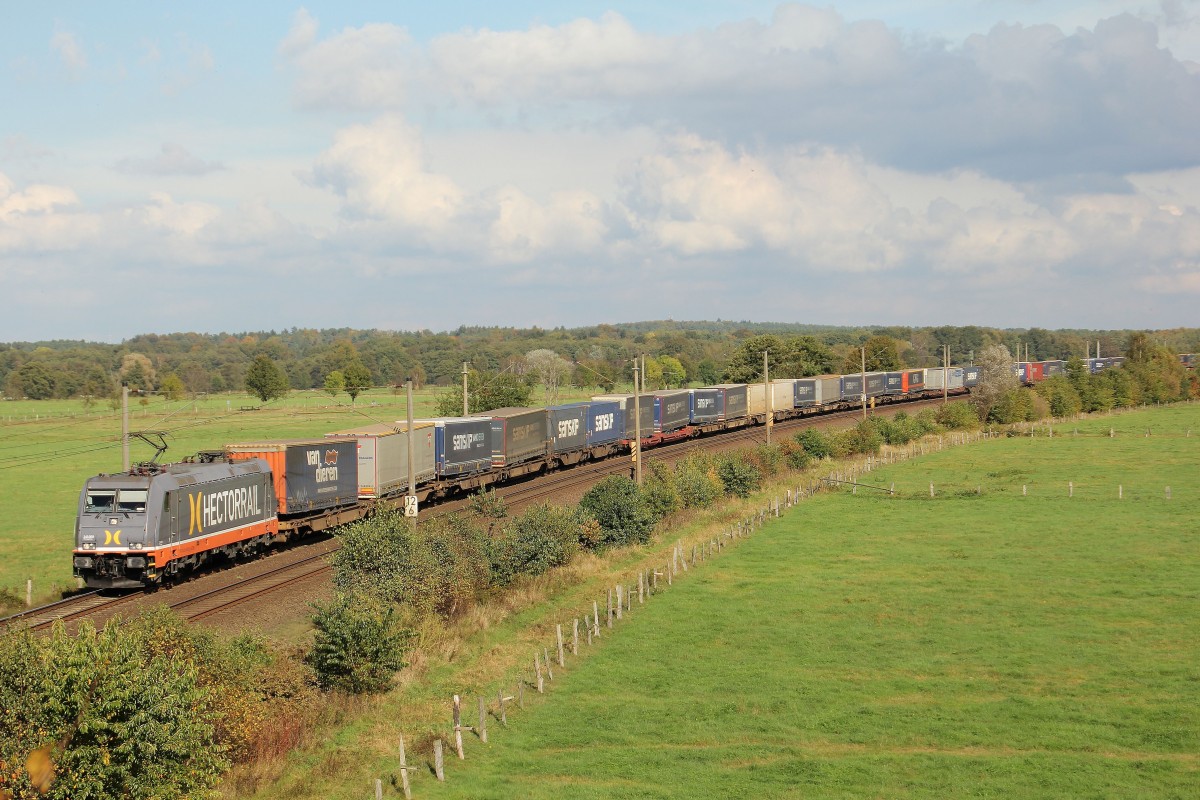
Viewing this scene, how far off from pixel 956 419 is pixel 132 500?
84008 millimetres

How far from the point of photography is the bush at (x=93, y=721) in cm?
1481

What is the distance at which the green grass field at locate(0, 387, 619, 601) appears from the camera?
46.3m

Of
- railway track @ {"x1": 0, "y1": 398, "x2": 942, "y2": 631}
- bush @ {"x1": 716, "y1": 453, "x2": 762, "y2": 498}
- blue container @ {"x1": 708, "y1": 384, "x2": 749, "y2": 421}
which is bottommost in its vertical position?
railway track @ {"x1": 0, "y1": 398, "x2": 942, "y2": 631}

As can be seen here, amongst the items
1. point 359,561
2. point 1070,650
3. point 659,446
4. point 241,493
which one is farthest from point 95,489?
point 659,446

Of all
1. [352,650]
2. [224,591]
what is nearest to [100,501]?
[224,591]

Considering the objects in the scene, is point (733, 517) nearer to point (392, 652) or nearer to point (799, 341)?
point (392, 652)

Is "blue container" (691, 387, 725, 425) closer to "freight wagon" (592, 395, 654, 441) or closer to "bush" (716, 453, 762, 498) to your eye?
"freight wagon" (592, 395, 654, 441)

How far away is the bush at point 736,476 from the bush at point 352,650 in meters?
36.9

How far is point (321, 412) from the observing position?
5531 inches

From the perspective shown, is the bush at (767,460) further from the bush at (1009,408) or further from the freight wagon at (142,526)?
the bush at (1009,408)

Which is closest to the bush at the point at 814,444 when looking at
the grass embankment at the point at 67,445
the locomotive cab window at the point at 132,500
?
the grass embankment at the point at 67,445

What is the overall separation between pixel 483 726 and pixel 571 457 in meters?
44.9

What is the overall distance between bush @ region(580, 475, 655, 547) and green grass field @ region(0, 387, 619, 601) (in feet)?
70.9

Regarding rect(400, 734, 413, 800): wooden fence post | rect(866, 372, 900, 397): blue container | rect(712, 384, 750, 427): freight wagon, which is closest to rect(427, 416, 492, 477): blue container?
rect(400, 734, 413, 800): wooden fence post
